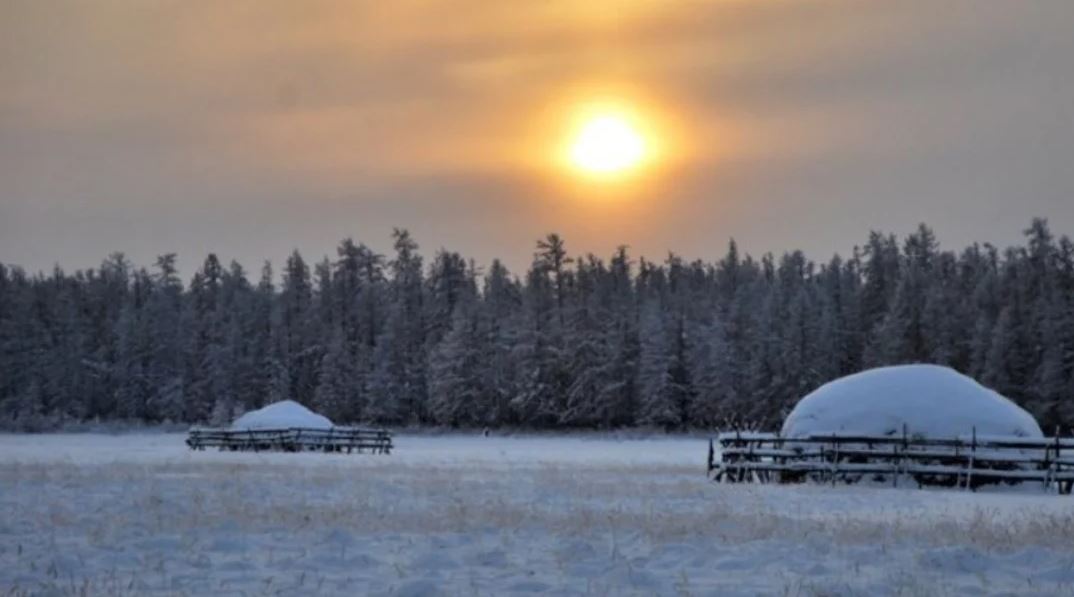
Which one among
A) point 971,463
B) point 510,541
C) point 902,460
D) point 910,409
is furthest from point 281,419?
point 510,541

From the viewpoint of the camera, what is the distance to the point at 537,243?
12025 cm

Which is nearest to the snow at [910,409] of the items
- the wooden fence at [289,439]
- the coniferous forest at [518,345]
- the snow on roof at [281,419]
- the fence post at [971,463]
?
the fence post at [971,463]

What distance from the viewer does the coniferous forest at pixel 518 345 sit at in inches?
3898

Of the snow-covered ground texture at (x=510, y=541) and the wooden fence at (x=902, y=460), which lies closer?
the snow-covered ground texture at (x=510, y=541)

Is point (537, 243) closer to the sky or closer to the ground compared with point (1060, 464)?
closer to the sky

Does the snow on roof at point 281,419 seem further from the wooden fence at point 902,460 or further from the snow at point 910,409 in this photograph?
the wooden fence at point 902,460

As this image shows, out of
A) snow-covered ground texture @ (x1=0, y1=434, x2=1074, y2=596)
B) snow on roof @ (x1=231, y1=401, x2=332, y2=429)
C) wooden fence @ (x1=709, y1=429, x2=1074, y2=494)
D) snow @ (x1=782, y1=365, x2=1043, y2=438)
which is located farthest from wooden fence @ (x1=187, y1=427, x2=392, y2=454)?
snow-covered ground texture @ (x1=0, y1=434, x2=1074, y2=596)

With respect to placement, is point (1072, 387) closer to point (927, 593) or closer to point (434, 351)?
point (434, 351)

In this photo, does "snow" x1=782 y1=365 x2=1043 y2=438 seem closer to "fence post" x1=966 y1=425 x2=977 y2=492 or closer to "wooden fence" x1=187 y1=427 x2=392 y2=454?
"fence post" x1=966 y1=425 x2=977 y2=492

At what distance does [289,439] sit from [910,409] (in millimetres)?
31584

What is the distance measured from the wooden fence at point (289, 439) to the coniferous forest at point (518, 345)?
3811 centimetres

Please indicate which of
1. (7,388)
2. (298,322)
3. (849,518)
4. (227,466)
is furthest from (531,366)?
(849,518)

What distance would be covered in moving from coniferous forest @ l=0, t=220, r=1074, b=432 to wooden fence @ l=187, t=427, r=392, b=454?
38111 mm

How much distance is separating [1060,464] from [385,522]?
784 inches
